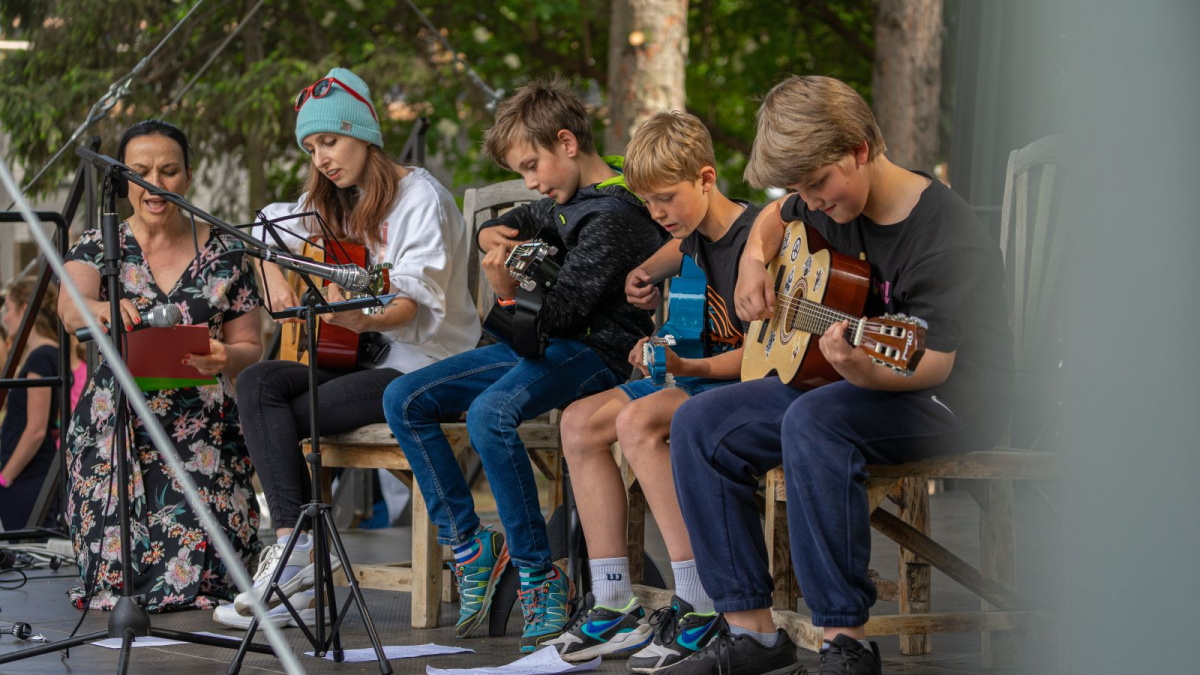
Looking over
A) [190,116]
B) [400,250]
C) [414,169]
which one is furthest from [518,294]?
[190,116]

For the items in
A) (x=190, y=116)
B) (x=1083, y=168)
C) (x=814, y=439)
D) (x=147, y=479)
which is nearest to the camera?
(x=1083, y=168)

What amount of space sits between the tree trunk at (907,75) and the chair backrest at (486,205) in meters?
5.05

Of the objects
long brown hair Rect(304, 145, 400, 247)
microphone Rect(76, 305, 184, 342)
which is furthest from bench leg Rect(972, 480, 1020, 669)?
microphone Rect(76, 305, 184, 342)

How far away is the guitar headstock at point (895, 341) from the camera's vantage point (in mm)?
2152

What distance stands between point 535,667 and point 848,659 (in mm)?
782

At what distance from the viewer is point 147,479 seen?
382 centimetres

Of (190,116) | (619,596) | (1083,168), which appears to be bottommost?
(619,596)

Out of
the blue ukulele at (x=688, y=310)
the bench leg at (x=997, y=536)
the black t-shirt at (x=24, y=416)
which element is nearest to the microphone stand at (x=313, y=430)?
the blue ukulele at (x=688, y=310)

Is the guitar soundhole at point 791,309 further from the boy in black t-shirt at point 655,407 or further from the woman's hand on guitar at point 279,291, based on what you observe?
the woman's hand on guitar at point 279,291

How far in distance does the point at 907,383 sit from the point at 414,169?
6.25ft

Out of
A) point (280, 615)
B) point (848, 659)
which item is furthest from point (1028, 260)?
point (280, 615)

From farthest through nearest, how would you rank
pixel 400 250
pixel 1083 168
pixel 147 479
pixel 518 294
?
1. pixel 147 479
2. pixel 400 250
3. pixel 518 294
4. pixel 1083 168

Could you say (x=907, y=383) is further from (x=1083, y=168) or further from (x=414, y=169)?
(x=414, y=169)

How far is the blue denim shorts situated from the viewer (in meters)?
3.01
